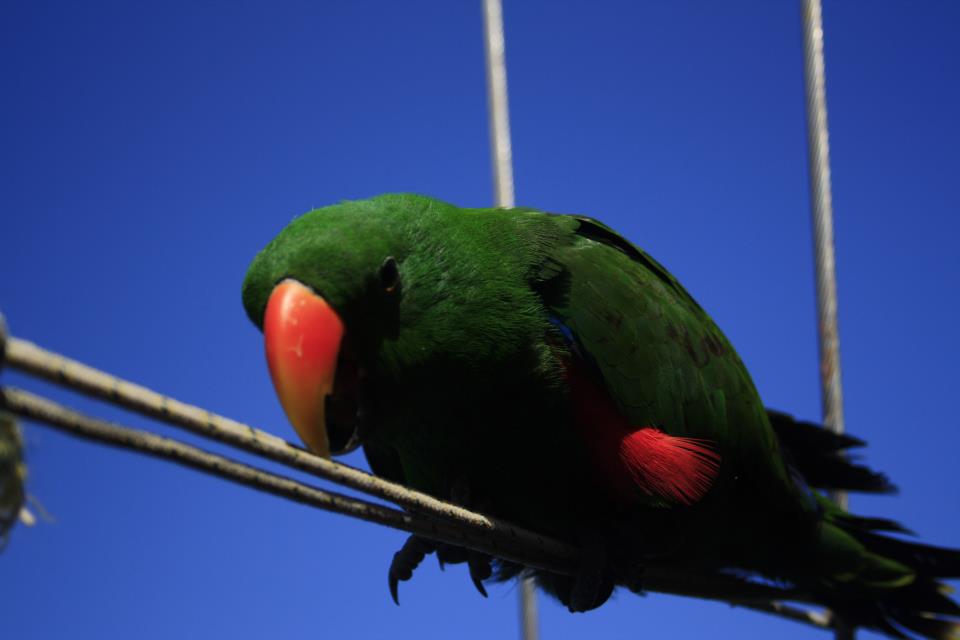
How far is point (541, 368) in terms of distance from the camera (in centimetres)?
179

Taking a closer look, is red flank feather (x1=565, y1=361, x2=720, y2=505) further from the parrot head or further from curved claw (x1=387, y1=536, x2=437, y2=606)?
curved claw (x1=387, y1=536, x2=437, y2=606)

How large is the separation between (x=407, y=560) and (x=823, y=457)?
4.66 feet

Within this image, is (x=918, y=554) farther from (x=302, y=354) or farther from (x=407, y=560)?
(x=302, y=354)

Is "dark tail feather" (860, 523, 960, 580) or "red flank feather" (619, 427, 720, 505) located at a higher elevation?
"red flank feather" (619, 427, 720, 505)

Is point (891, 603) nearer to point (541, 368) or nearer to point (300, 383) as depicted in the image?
point (541, 368)

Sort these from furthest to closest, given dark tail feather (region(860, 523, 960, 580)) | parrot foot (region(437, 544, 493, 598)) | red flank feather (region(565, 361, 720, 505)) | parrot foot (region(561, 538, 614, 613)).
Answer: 1. dark tail feather (region(860, 523, 960, 580))
2. parrot foot (region(437, 544, 493, 598))
3. parrot foot (region(561, 538, 614, 613))
4. red flank feather (region(565, 361, 720, 505))

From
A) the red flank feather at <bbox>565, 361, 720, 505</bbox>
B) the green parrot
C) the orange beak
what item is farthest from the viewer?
the red flank feather at <bbox>565, 361, 720, 505</bbox>

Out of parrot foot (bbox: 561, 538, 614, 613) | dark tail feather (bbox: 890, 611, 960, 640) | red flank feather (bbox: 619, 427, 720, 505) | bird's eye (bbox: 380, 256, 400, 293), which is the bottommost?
dark tail feather (bbox: 890, 611, 960, 640)

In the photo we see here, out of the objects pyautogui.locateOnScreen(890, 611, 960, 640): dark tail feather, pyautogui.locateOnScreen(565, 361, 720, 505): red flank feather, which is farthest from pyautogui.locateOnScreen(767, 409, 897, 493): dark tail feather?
pyautogui.locateOnScreen(565, 361, 720, 505): red flank feather

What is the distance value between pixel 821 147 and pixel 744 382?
47.4 inches

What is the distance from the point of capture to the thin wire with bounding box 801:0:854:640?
298cm

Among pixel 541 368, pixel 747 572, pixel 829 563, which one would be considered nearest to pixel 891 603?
pixel 829 563

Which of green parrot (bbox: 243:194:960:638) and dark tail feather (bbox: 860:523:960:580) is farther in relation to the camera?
dark tail feather (bbox: 860:523:960:580)

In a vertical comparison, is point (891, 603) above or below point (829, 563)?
below
